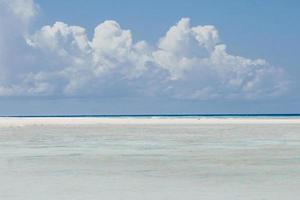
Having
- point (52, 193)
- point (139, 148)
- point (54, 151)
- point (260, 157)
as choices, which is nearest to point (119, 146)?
point (139, 148)

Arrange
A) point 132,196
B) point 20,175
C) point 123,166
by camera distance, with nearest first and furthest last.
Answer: point 132,196, point 20,175, point 123,166

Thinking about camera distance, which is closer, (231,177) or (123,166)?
(231,177)

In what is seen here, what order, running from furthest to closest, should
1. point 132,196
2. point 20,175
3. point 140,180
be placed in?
point 20,175 → point 140,180 → point 132,196

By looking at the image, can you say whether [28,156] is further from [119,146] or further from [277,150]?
[277,150]

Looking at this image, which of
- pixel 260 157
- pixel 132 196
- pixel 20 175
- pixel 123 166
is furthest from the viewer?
pixel 260 157

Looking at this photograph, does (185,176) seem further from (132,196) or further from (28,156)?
(28,156)

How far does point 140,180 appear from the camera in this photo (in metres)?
13.3

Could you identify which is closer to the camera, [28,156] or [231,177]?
[231,177]

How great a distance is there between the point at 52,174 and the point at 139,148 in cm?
843

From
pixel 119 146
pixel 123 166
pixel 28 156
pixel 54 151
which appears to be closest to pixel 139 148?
pixel 119 146

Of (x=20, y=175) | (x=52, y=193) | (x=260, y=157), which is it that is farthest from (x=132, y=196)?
(x=260, y=157)

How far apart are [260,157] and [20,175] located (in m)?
7.80

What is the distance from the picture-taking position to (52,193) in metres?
11.5

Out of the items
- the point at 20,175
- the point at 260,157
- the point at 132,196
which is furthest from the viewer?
the point at 260,157
